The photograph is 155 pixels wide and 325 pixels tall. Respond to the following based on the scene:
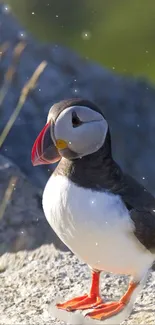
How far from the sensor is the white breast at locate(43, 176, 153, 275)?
2.23 metres

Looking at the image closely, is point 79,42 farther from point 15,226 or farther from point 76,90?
point 15,226

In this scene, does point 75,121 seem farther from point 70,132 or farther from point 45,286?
point 45,286

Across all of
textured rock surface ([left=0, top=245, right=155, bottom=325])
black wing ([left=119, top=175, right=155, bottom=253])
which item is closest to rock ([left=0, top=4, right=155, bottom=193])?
textured rock surface ([left=0, top=245, right=155, bottom=325])

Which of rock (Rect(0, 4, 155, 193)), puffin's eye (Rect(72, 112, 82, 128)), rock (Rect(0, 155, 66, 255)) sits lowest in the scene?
rock (Rect(0, 4, 155, 193))

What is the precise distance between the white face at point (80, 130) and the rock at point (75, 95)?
41.2 inches

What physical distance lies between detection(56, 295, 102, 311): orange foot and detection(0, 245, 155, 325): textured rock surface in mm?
32

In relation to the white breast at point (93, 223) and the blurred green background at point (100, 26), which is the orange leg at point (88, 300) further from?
the blurred green background at point (100, 26)

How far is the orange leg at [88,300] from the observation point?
2.50m

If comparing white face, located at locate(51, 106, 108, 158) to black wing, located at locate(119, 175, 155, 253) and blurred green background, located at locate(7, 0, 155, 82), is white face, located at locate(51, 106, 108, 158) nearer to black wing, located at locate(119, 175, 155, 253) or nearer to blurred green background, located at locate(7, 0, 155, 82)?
black wing, located at locate(119, 175, 155, 253)

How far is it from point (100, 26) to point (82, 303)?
9.07 feet

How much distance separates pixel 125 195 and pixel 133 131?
155cm

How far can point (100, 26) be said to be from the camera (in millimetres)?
4992

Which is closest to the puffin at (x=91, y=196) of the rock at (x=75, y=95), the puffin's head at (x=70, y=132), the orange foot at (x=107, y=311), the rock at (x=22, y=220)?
the puffin's head at (x=70, y=132)

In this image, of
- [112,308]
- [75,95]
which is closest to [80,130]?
[112,308]
